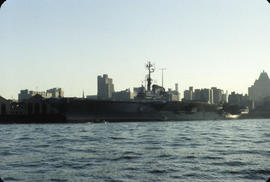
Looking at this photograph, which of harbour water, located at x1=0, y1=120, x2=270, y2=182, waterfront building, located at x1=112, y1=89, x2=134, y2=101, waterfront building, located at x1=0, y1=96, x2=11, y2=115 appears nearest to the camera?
harbour water, located at x1=0, y1=120, x2=270, y2=182

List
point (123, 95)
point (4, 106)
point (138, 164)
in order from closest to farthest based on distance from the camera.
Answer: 1. point (138, 164)
2. point (4, 106)
3. point (123, 95)

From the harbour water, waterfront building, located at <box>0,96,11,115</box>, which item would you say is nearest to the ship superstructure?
waterfront building, located at <box>0,96,11,115</box>

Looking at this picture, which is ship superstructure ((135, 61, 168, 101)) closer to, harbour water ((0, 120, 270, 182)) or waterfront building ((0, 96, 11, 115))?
waterfront building ((0, 96, 11, 115))

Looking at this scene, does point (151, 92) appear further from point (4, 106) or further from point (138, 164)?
point (138, 164)

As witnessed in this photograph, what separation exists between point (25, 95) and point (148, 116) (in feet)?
373

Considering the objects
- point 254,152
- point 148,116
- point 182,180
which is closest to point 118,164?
point 182,180

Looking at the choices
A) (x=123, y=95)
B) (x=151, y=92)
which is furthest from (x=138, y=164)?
(x=123, y=95)

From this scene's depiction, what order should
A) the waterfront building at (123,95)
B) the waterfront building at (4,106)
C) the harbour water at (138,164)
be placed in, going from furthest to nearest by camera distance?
the waterfront building at (123,95) < the waterfront building at (4,106) < the harbour water at (138,164)

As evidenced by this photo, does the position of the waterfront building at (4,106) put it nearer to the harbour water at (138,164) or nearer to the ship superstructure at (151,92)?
the ship superstructure at (151,92)

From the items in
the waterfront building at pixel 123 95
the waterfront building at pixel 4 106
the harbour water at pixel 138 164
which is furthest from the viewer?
the waterfront building at pixel 123 95

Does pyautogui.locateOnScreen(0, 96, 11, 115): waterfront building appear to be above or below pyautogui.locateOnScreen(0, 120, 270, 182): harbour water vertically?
above

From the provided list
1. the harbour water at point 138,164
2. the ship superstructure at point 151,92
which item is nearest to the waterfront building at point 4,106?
the ship superstructure at point 151,92

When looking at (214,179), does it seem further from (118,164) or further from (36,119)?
(36,119)

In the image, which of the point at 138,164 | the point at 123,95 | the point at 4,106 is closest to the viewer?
the point at 138,164
